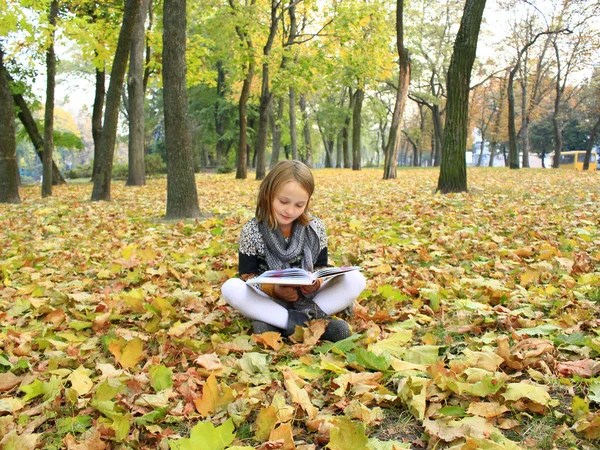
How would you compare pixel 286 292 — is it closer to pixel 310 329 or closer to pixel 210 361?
pixel 310 329

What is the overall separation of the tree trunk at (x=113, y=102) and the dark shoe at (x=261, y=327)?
25.4 feet

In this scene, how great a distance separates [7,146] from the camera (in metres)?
9.27

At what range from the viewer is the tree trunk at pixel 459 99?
338 inches

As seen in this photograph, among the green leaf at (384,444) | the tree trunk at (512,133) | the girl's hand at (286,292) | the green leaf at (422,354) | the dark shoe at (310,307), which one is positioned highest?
the tree trunk at (512,133)

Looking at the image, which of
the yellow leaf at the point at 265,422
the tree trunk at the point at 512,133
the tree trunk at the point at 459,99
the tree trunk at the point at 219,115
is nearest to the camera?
the yellow leaf at the point at 265,422

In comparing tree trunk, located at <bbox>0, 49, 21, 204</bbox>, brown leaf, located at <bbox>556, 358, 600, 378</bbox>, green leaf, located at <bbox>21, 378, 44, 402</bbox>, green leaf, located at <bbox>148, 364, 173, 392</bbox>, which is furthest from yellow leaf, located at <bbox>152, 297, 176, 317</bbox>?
tree trunk, located at <bbox>0, 49, 21, 204</bbox>

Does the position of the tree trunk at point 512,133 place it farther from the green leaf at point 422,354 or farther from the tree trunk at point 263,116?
the green leaf at point 422,354

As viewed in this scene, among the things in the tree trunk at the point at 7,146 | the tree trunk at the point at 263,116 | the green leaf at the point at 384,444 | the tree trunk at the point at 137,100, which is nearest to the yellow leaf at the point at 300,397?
the green leaf at the point at 384,444

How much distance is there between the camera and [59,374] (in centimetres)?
212

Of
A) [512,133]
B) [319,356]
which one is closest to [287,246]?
[319,356]

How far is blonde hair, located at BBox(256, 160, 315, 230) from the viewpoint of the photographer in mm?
2607

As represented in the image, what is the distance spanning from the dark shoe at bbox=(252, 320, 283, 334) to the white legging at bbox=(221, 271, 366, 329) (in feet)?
0.07

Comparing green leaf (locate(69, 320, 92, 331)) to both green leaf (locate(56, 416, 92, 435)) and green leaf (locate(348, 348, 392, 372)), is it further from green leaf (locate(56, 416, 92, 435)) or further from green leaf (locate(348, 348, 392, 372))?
green leaf (locate(348, 348, 392, 372))

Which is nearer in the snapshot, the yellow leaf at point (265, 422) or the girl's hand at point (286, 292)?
the yellow leaf at point (265, 422)
